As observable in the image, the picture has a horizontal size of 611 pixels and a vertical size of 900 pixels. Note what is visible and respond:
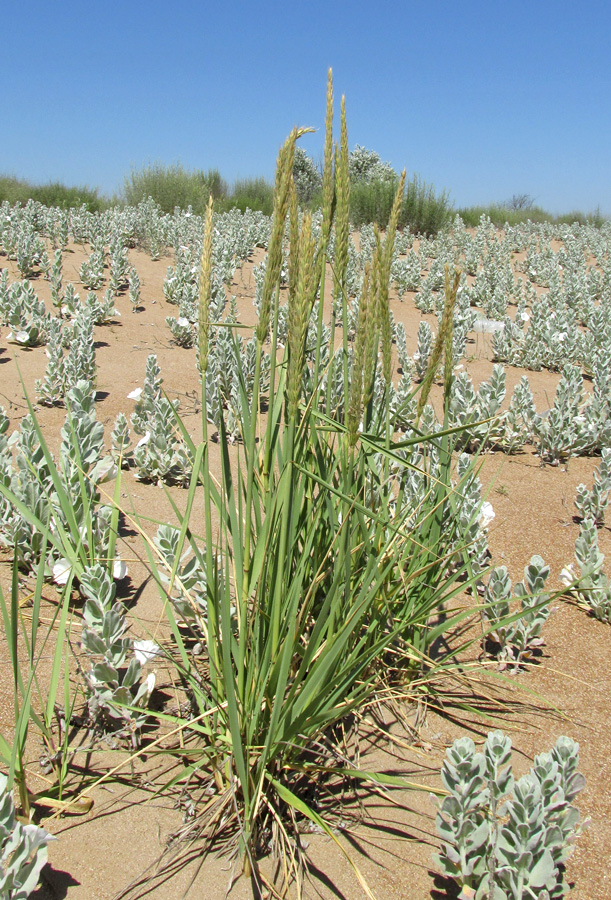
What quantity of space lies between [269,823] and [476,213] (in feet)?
60.3

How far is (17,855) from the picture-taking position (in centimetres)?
140

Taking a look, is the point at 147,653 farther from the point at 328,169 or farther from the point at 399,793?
the point at 328,169

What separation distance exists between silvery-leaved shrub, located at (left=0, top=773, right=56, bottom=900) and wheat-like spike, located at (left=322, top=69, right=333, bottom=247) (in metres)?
1.36

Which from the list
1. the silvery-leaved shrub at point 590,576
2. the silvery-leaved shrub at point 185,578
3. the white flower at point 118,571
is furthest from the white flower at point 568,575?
the white flower at point 118,571

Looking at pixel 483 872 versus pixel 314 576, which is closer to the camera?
pixel 483 872

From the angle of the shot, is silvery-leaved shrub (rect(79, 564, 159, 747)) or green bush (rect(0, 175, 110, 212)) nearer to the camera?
silvery-leaved shrub (rect(79, 564, 159, 747))

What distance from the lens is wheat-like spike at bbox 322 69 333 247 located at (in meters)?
1.45

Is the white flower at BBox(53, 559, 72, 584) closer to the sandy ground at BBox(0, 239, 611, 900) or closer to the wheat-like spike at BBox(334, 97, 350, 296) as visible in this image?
the sandy ground at BBox(0, 239, 611, 900)

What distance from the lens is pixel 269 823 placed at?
1743mm

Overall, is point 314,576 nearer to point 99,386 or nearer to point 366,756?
point 366,756

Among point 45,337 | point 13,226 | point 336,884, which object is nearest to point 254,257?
point 13,226

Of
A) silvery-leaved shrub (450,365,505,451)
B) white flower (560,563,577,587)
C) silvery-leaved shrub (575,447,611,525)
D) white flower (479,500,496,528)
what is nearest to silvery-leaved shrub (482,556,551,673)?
white flower (560,563,577,587)

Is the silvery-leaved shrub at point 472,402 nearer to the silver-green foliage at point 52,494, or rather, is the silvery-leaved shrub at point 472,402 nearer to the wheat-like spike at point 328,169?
the silver-green foliage at point 52,494

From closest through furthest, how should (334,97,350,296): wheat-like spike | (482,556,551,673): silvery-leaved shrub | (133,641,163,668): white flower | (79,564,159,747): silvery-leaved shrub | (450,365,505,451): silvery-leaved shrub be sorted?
(334,97,350,296): wheat-like spike < (79,564,159,747): silvery-leaved shrub < (133,641,163,668): white flower < (482,556,551,673): silvery-leaved shrub < (450,365,505,451): silvery-leaved shrub
